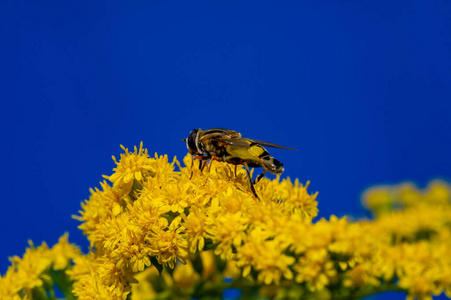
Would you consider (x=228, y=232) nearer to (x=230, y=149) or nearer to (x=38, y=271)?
(x=230, y=149)

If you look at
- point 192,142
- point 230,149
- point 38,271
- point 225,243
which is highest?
point 192,142

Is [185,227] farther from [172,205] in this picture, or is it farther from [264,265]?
[264,265]

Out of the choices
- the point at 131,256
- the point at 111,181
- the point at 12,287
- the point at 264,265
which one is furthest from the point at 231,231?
the point at 12,287

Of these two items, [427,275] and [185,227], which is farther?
[427,275]

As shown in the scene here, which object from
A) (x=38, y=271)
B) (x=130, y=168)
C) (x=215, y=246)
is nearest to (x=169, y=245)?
(x=215, y=246)

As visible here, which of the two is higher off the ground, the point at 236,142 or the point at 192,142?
the point at 192,142

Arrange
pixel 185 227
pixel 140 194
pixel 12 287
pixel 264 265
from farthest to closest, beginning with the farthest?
pixel 12 287, pixel 140 194, pixel 185 227, pixel 264 265

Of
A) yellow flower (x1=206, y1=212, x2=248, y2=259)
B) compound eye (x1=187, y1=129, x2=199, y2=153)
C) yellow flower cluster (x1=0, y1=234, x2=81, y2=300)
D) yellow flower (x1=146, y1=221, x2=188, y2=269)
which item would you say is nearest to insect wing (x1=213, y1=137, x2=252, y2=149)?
compound eye (x1=187, y1=129, x2=199, y2=153)
